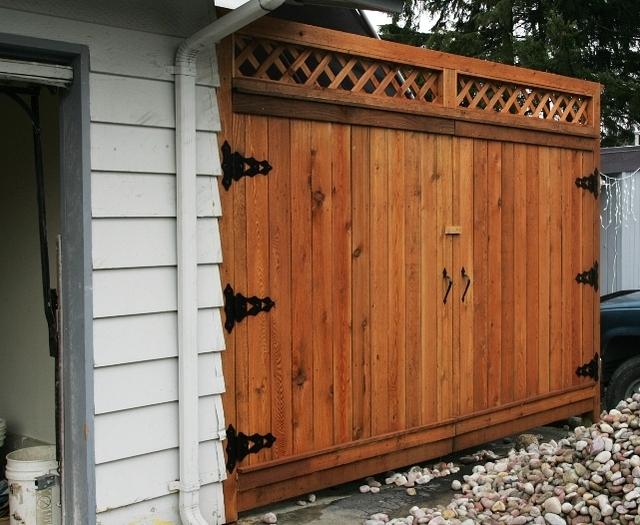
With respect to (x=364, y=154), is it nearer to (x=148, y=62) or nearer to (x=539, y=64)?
(x=148, y=62)

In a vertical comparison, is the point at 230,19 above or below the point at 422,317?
above

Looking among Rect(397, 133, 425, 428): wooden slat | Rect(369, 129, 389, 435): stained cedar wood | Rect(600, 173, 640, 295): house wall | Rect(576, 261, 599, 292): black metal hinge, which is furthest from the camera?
Rect(600, 173, 640, 295): house wall

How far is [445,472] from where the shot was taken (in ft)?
16.8

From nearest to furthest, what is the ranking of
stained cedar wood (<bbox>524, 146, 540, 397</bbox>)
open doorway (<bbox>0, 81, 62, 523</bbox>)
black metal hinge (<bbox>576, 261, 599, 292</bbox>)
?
open doorway (<bbox>0, 81, 62, 523</bbox>)
stained cedar wood (<bbox>524, 146, 540, 397</bbox>)
black metal hinge (<bbox>576, 261, 599, 292</bbox>)

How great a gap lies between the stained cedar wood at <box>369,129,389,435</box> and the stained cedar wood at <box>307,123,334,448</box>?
13.0 inches

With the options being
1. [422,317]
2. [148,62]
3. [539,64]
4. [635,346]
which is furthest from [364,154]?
[539,64]

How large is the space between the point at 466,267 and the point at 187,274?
215 cm

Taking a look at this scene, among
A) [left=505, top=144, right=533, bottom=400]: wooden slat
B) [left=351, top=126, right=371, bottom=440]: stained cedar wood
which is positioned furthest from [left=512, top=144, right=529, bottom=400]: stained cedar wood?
[left=351, top=126, right=371, bottom=440]: stained cedar wood

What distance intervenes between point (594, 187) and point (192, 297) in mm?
3801

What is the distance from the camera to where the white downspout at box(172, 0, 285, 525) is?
380 cm

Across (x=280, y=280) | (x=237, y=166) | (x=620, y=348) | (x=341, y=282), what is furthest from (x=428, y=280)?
(x=620, y=348)

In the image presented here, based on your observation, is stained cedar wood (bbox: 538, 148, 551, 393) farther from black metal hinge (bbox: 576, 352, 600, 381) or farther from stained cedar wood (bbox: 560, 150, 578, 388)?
black metal hinge (bbox: 576, 352, 600, 381)

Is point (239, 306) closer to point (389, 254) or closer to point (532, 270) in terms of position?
point (389, 254)

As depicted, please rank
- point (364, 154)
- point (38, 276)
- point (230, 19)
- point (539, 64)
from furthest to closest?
point (539, 64) < point (364, 154) < point (38, 276) < point (230, 19)
